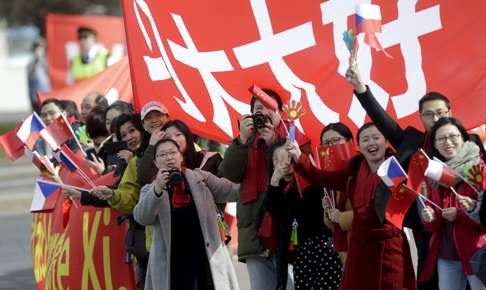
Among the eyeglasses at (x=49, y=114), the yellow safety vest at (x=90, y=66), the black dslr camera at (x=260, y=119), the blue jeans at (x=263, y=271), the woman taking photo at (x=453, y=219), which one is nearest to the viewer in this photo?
the woman taking photo at (x=453, y=219)

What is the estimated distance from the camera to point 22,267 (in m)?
10.8

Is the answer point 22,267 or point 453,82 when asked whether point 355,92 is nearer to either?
point 453,82

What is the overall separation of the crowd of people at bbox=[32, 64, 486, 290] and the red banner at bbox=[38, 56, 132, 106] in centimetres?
356

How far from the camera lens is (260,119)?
6.81 m

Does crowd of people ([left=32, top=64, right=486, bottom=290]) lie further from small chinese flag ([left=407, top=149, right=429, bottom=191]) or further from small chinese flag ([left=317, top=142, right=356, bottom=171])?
small chinese flag ([left=407, top=149, right=429, bottom=191])

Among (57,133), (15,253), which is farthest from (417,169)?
(15,253)

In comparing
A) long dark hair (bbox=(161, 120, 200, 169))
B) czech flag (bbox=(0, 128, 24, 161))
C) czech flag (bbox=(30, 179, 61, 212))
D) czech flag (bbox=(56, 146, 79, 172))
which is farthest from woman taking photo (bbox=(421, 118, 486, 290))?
czech flag (bbox=(0, 128, 24, 161))

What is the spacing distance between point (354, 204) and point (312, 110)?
0.65m

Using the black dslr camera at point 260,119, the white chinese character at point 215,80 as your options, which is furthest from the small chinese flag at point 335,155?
the white chinese character at point 215,80

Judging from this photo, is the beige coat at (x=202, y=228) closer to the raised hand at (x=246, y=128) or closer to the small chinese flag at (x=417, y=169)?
the raised hand at (x=246, y=128)

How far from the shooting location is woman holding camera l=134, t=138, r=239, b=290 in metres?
6.75

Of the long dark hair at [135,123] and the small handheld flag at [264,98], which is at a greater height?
the small handheld flag at [264,98]

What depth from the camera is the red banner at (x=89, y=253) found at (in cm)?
784

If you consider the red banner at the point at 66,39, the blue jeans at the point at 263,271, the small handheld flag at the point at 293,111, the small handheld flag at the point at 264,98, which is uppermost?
the red banner at the point at 66,39
